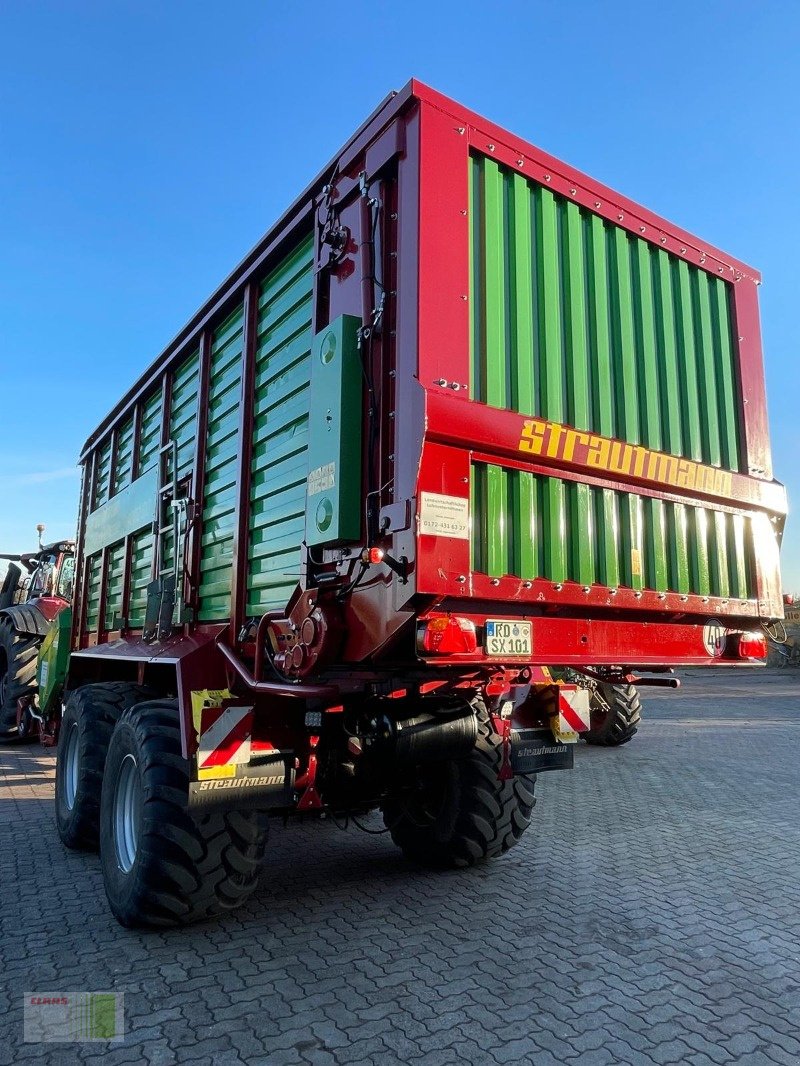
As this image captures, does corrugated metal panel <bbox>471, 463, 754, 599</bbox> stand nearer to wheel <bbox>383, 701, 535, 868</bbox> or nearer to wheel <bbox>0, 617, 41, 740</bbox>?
wheel <bbox>383, 701, 535, 868</bbox>

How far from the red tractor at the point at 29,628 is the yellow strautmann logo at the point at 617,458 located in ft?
23.8

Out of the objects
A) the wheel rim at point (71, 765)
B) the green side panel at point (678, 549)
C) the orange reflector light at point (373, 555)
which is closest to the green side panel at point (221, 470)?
the wheel rim at point (71, 765)

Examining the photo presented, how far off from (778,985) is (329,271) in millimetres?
3735

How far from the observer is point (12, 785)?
7.47 meters

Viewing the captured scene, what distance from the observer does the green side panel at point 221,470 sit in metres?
4.47

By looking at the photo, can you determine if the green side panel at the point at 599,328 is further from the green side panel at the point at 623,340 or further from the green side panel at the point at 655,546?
the green side panel at the point at 655,546

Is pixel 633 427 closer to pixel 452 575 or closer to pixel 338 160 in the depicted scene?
pixel 452 575

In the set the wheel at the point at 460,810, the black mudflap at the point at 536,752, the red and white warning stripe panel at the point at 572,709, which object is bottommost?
the wheel at the point at 460,810

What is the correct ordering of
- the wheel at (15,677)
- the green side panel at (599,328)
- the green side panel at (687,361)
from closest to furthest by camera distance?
the green side panel at (599,328) < the green side panel at (687,361) < the wheel at (15,677)

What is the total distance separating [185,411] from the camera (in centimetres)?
549

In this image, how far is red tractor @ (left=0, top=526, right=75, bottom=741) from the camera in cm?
978

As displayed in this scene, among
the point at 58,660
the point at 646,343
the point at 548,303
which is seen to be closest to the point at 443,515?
the point at 548,303

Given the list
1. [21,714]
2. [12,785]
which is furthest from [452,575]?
[21,714]

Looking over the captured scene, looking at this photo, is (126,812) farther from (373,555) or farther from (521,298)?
(521,298)
